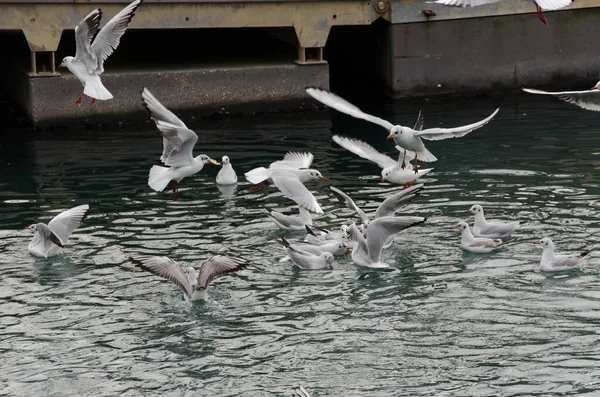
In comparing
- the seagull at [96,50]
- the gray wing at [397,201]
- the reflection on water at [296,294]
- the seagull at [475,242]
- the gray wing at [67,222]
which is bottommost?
the reflection on water at [296,294]

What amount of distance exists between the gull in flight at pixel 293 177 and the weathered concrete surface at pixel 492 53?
7087mm

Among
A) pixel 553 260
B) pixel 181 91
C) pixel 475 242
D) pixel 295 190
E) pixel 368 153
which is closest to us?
pixel 553 260

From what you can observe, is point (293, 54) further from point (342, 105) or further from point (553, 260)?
point (553, 260)

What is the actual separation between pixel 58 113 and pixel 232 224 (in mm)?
7126

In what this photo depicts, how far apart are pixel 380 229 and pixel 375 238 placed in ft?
0.39

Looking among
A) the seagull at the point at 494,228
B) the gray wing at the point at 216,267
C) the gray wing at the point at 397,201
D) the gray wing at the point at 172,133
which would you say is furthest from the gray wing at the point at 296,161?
the gray wing at the point at 216,267

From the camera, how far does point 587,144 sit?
18156 millimetres

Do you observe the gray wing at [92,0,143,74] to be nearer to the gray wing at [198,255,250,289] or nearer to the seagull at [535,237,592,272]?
the gray wing at [198,255,250,289]

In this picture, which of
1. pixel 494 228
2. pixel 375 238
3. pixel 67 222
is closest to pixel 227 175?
pixel 67 222

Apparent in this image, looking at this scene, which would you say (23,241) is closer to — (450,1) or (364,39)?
(450,1)

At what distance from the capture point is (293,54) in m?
23.3

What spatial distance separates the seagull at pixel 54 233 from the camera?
42.0ft

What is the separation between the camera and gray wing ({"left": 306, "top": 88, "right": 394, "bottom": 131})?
13.6 m

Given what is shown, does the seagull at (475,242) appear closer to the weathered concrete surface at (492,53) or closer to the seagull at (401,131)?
the seagull at (401,131)
